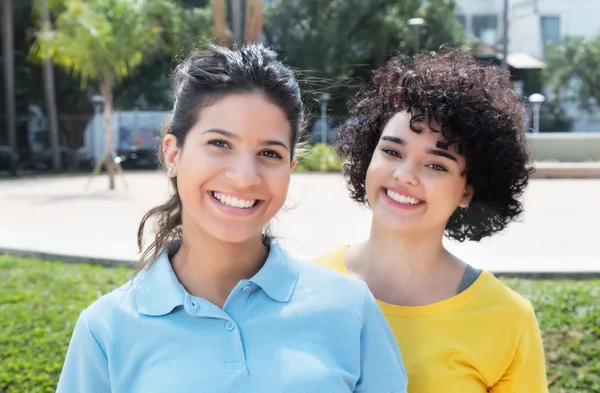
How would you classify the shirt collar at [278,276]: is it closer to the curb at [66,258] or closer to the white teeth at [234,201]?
the white teeth at [234,201]

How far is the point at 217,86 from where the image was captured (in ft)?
5.86

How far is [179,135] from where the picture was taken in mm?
1854

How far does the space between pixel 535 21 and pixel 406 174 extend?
4156 centimetres

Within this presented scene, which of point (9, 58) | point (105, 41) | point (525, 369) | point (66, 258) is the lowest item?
point (66, 258)

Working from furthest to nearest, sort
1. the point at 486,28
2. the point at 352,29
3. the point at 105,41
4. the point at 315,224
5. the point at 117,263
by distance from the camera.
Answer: the point at 486,28, the point at 352,29, the point at 105,41, the point at 315,224, the point at 117,263

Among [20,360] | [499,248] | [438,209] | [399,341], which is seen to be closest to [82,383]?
[399,341]

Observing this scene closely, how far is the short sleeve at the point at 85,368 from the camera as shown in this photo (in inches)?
65.2

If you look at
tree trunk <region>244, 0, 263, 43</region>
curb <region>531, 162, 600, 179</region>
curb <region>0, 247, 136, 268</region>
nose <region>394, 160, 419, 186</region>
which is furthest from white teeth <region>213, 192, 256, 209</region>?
curb <region>531, 162, 600, 179</region>

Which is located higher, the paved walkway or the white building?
the white building

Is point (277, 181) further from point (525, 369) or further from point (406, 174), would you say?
point (525, 369)

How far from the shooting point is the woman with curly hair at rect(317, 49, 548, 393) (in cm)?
209

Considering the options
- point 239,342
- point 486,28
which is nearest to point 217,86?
point 239,342

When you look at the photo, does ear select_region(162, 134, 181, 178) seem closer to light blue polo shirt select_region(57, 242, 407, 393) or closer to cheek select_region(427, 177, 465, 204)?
light blue polo shirt select_region(57, 242, 407, 393)

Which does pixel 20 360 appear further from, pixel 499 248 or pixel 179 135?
pixel 499 248
